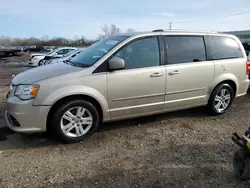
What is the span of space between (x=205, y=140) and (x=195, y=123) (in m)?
0.79

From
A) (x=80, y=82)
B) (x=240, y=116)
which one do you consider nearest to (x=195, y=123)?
(x=240, y=116)

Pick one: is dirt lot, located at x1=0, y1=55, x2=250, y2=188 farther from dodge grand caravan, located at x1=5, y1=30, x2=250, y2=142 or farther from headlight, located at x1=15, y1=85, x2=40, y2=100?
headlight, located at x1=15, y1=85, x2=40, y2=100

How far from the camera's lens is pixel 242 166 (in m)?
2.66

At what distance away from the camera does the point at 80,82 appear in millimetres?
3602

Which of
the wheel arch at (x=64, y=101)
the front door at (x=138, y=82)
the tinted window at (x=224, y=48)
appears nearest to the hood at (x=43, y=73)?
the wheel arch at (x=64, y=101)

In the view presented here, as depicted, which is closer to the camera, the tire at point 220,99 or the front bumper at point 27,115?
the front bumper at point 27,115

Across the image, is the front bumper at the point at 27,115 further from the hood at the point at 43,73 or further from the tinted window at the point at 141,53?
the tinted window at the point at 141,53

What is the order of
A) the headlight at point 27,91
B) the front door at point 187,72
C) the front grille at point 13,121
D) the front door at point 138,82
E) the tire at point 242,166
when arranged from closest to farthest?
the tire at point 242,166 < the headlight at point 27,91 < the front grille at point 13,121 < the front door at point 138,82 < the front door at point 187,72

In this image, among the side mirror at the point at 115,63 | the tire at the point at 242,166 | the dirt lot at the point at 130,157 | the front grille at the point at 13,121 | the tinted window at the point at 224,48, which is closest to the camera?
the tire at the point at 242,166

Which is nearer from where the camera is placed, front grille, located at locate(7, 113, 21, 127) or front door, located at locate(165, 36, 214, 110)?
front grille, located at locate(7, 113, 21, 127)

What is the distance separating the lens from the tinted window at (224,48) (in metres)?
4.77

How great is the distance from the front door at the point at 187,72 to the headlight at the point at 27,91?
7.29 ft

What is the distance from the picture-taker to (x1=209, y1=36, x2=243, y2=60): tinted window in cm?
477

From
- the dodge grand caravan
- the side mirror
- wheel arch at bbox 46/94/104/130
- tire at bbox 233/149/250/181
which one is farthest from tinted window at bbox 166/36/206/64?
tire at bbox 233/149/250/181
